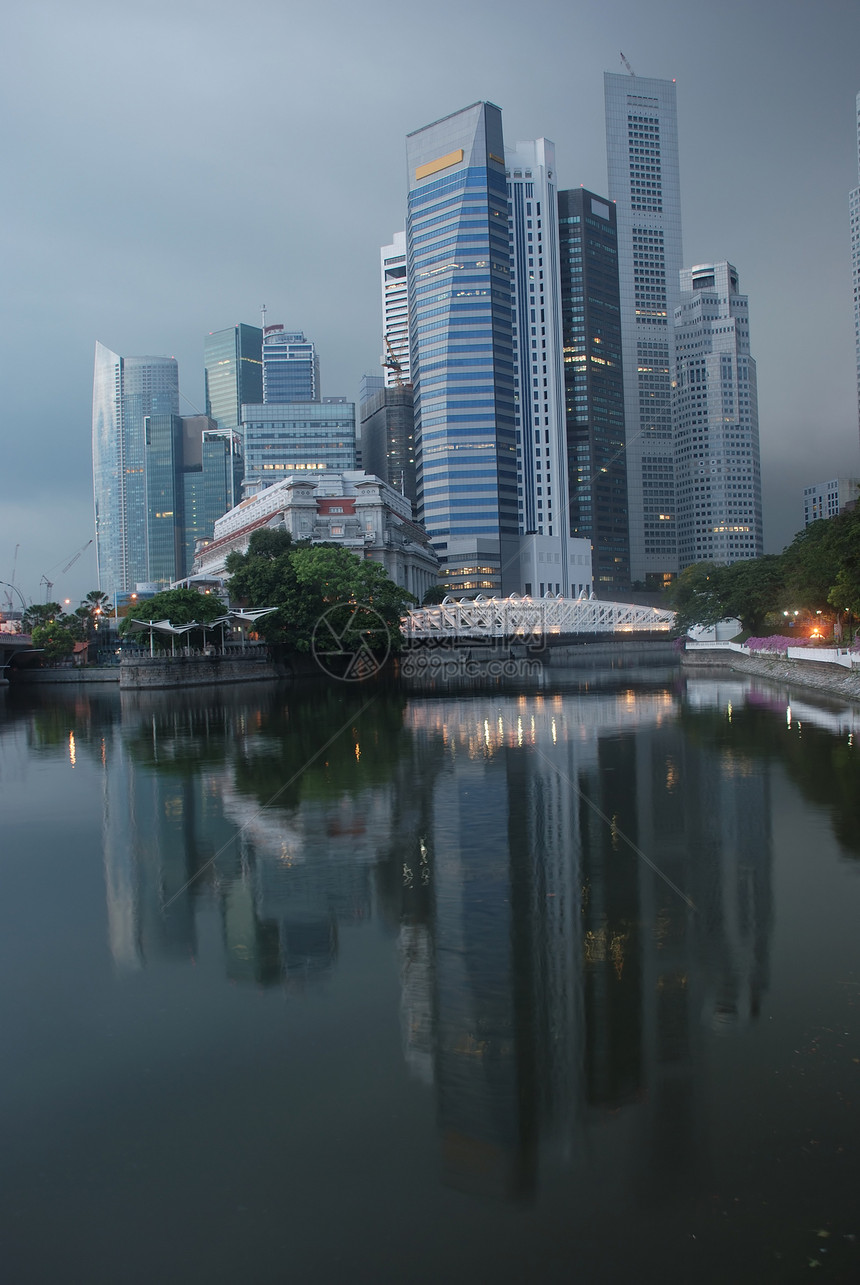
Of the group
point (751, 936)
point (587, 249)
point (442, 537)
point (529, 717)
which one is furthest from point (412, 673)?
point (587, 249)

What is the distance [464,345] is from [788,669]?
109 m

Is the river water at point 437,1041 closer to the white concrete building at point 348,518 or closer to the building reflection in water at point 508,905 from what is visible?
the building reflection in water at point 508,905

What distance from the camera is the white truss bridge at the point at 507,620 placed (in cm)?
11150

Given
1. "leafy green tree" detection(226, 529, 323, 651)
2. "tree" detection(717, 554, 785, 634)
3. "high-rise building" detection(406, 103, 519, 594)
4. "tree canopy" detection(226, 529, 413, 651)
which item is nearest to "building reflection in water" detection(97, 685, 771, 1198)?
"leafy green tree" detection(226, 529, 323, 651)

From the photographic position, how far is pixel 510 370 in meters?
155

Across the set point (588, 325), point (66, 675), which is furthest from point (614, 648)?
point (66, 675)

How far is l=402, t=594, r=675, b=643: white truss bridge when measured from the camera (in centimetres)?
11150

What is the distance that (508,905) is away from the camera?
42.2 feet

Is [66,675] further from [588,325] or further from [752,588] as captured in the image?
[588,325]

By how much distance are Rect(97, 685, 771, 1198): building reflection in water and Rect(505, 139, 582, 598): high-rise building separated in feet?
506

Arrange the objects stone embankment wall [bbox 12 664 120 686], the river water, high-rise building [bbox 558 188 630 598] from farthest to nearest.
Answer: high-rise building [bbox 558 188 630 598]
stone embankment wall [bbox 12 664 120 686]
the river water

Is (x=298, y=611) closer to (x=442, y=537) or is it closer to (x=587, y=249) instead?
(x=442, y=537)

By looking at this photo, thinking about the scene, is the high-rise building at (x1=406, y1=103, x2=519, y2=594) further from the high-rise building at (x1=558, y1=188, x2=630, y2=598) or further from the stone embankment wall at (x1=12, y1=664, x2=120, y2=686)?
the stone embankment wall at (x1=12, y1=664, x2=120, y2=686)

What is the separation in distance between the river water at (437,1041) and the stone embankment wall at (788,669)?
88.5 feet
